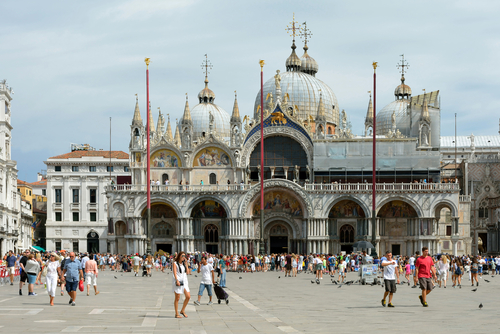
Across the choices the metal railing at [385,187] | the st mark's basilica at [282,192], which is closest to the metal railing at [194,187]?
the st mark's basilica at [282,192]

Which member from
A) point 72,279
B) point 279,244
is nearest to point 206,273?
point 72,279

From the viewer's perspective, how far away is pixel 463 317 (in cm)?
1939

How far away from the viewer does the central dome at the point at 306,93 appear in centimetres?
7650

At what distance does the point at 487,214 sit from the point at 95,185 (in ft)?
154

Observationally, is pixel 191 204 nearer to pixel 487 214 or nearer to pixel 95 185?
pixel 95 185

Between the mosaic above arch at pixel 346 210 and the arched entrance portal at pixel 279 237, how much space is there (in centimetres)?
443

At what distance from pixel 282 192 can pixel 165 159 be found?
11.5 meters

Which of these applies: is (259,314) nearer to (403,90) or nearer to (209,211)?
(209,211)

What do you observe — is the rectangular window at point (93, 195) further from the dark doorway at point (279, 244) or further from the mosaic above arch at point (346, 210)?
the mosaic above arch at point (346, 210)

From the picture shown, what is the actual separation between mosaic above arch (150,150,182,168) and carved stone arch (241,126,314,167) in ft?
20.6

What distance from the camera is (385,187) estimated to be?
2512 inches

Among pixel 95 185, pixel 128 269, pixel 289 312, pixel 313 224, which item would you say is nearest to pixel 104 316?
pixel 289 312

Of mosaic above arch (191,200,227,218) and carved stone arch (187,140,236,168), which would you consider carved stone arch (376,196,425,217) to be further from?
mosaic above arch (191,200,227,218)

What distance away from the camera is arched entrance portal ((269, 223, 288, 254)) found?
6656cm
